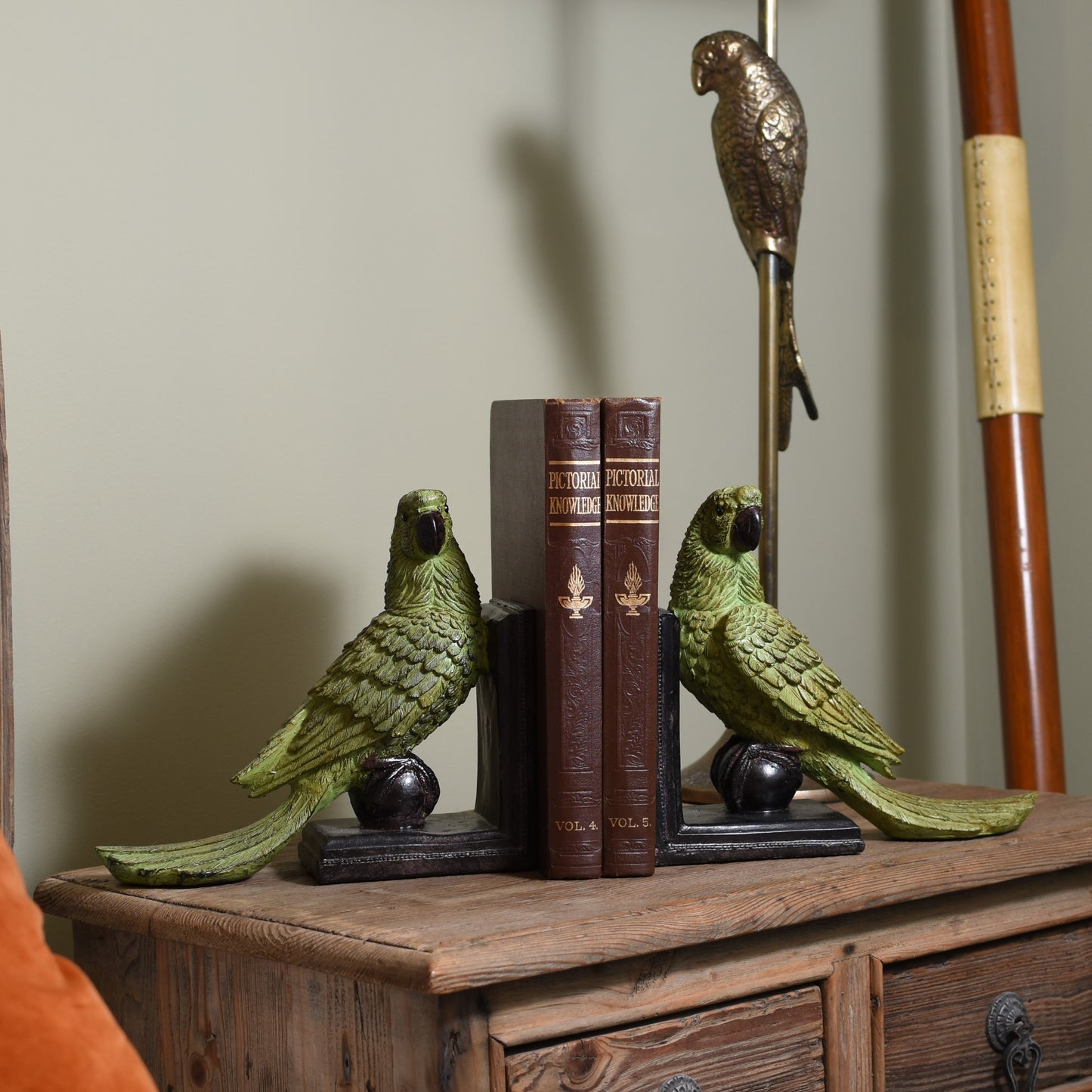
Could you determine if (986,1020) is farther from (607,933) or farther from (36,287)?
(36,287)

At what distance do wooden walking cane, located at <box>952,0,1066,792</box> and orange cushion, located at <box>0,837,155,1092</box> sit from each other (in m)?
1.11

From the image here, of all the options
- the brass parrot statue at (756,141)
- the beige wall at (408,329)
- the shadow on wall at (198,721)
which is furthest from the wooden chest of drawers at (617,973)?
the brass parrot statue at (756,141)

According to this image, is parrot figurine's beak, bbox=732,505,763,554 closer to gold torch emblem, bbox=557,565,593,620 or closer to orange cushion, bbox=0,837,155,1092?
gold torch emblem, bbox=557,565,593,620

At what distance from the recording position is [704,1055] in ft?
2.57

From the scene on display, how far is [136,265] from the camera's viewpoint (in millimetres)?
1088

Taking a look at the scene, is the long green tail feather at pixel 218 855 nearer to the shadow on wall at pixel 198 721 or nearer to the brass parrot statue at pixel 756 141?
the shadow on wall at pixel 198 721

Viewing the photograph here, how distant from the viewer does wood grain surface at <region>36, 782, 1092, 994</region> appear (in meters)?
0.68

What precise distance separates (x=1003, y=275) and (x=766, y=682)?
2.35 feet

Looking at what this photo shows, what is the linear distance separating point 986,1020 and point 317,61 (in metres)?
0.94

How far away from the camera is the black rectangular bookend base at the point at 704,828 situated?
2.94ft

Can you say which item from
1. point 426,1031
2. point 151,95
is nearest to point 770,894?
point 426,1031

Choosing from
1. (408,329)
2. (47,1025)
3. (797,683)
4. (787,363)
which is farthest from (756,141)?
(47,1025)

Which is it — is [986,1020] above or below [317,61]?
below

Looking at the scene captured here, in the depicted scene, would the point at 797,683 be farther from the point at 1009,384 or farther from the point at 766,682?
the point at 1009,384
